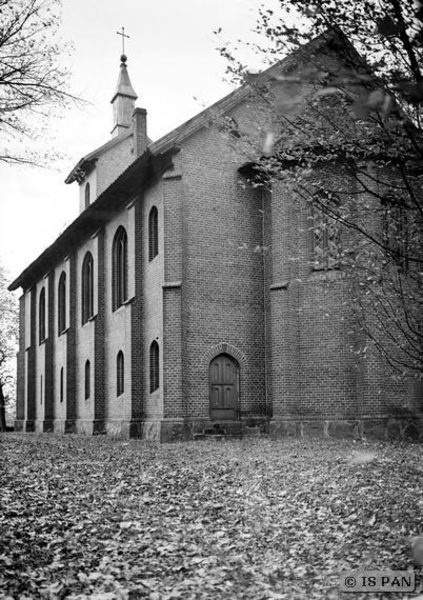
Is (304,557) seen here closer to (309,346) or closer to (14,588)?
(14,588)

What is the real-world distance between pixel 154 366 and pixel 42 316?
16.4 meters

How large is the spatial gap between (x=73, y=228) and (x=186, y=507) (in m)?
20.7

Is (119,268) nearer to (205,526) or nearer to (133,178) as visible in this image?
(133,178)

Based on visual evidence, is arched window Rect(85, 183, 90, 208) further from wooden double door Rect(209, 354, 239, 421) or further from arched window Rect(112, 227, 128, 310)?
wooden double door Rect(209, 354, 239, 421)

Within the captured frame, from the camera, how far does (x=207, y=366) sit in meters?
19.4

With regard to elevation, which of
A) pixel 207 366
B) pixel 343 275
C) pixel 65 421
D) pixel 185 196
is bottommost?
pixel 65 421

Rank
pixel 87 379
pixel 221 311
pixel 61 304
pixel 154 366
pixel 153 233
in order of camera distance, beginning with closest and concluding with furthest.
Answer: pixel 221 311 → pixel 154 366 → pixel 153 233 → pixel 87 379 → pixel 61 304

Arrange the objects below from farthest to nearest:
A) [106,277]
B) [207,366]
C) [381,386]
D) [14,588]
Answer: [106,277] → [207,366] → [381,386] → [14,588]

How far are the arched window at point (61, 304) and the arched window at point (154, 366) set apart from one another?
Answer: 11.8m

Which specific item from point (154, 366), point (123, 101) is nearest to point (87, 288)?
point (154, 366)

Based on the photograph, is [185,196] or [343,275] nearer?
[343,275]

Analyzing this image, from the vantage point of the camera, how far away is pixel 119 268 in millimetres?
24594

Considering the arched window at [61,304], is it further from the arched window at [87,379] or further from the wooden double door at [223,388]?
the wooden double door at [223,388]

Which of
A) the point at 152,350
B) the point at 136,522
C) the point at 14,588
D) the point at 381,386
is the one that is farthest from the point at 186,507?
the point at 152,350
